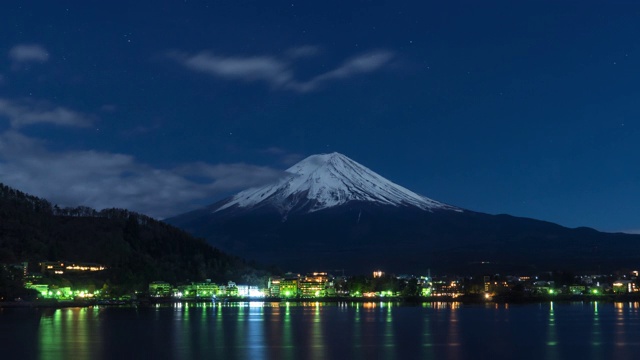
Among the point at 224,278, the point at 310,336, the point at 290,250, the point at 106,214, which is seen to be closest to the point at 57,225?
the point at 106,214

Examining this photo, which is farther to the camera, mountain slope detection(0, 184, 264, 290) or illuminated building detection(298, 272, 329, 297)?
illuminated building detection(298, 272, 329, 297)

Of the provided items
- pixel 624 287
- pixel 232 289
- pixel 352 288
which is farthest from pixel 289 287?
pixel 624 287

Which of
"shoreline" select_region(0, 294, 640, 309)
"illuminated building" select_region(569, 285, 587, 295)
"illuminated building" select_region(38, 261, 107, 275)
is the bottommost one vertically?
"shoreline" select_region(0, 294, 640, 309)

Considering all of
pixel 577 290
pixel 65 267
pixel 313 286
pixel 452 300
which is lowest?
pixel 452 300

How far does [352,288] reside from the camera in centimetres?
11319

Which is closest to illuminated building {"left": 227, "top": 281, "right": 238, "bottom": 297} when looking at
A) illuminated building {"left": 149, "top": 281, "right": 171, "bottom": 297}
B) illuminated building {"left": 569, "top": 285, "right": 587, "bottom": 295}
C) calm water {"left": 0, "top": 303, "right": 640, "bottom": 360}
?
illuminated building {"left": 149, "top": 281, "right": 171, "bottom": 297}

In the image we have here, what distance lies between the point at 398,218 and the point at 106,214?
6480 centimetres

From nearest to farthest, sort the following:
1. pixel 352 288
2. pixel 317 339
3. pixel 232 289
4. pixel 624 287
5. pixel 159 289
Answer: pixel 317 339 < pixel 159 289 < pixel 624 287 < pixel 352 288 < pixel 232 289

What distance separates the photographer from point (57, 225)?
119 meters

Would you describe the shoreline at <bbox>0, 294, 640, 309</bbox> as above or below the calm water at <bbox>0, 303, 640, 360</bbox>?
below

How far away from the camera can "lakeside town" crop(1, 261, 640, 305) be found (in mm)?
93938

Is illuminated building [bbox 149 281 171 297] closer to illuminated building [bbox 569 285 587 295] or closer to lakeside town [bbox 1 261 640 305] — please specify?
lakeside town [bbox 1 261 640 305]

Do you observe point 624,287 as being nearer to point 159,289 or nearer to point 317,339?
point 159,289

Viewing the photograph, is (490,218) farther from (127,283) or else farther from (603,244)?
(127,283)
